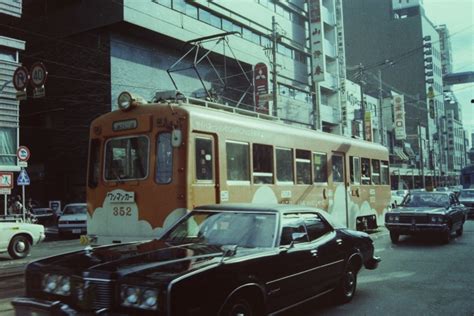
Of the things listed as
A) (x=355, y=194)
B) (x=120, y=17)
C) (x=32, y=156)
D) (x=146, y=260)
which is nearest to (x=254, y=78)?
(x=120, y=17)

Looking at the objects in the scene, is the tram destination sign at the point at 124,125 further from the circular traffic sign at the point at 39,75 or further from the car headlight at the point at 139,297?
the circular traffic sign at the point at 39,75

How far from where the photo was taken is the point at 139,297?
12.6 feet

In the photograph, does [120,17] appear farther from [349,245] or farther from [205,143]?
[349,245]

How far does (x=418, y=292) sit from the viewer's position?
24.1ft

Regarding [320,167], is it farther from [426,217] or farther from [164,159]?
[164,159]

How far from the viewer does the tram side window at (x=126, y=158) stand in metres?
8.60

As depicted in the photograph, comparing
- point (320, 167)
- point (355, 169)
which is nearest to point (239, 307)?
point (320, 167)

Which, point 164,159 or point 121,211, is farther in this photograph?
point 121,211

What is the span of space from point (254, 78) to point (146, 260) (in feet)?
88.7

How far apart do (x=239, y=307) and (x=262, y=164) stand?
5864 millimetres

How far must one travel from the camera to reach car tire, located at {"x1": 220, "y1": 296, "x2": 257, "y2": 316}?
4258mm

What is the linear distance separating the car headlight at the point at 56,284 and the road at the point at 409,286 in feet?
7.45

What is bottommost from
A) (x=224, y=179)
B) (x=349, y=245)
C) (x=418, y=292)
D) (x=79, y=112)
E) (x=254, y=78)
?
(x=418, y=292)

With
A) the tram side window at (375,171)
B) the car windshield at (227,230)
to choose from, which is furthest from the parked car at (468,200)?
the car windshield at (227,230)
